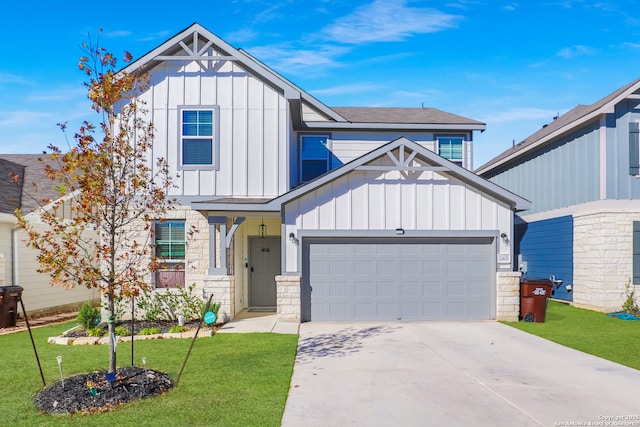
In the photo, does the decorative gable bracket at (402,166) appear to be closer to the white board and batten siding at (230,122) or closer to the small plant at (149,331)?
the white board and batten siding at (230,122)

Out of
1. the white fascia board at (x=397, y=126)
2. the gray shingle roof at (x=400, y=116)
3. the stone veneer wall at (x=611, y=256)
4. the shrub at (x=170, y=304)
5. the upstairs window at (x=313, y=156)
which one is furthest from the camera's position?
the gray shingle roof at (x=400, y=116)

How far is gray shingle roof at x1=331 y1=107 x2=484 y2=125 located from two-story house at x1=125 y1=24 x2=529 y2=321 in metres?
4.14

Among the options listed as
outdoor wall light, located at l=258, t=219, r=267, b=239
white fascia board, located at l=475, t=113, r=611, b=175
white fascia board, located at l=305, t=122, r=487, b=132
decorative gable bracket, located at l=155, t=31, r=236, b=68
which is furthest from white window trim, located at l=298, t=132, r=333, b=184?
white fascia board, located at l=475, t=113, r=611, b=175

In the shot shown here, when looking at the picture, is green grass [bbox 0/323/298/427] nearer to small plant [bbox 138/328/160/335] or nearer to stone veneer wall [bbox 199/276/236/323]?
small plant [bbox 138/328/160/335]

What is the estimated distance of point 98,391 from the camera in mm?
6371

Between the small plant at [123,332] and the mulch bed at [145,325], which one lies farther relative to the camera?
the mulch bed at [145,325]

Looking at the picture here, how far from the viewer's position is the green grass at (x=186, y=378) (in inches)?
220

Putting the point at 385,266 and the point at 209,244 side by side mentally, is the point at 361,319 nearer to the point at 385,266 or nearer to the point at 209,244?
the point at 385,266

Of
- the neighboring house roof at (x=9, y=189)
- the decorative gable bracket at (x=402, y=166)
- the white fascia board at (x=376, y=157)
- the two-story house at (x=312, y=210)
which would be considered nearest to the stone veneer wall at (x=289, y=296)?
the two-story house at (x=312, y=210)

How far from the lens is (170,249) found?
523 inches

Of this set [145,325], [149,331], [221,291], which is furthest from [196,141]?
[149,331]

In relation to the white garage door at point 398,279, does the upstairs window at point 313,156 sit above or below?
above

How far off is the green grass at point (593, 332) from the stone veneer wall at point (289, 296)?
539 centimetres

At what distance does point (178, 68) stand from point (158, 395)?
966 centimetres
